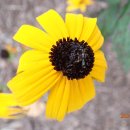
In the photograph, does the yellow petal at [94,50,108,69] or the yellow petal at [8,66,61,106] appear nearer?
the yellow petal at [8,66,61,106]

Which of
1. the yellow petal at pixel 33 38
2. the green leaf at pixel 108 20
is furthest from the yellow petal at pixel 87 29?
the green leaf at pixel 108 20

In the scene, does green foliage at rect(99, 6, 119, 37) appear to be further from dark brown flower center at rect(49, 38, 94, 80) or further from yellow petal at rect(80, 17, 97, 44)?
dark brown flower center at rect(49, 38, 94, 80)

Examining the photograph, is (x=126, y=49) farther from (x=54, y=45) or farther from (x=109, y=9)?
(x=54, y=45)

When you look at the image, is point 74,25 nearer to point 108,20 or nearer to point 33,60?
point 33,60

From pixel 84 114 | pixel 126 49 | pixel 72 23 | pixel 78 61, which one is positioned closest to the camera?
pixel 78 61

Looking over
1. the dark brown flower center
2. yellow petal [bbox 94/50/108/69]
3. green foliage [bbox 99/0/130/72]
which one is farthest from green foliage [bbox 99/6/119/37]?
the dark brown flower center

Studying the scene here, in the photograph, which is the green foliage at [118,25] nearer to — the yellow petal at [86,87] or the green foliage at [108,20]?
the green foliage at [108,20]

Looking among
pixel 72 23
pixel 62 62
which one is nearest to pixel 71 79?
pixel 62 62
